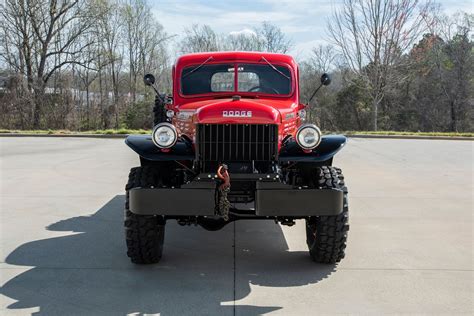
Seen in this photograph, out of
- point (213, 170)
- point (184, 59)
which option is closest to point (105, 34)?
point (184, 59)

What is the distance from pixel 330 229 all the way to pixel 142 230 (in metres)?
1.56

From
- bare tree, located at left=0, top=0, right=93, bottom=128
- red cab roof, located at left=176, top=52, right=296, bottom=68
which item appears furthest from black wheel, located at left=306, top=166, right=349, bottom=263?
bare tree, located at left=0, top=0, right=93, bottom=128

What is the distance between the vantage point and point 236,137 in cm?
405

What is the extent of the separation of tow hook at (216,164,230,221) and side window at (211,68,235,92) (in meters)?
1.54

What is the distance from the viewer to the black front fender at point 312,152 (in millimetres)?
4125

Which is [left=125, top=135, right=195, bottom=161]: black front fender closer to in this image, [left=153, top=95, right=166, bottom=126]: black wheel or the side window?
the side window

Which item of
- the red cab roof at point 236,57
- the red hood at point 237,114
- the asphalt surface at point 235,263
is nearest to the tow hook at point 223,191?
the red hood at point 237,114

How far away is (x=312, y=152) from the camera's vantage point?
165 inches

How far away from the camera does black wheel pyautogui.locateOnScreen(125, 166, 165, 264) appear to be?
13.5ft

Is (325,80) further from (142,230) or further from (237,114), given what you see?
(142,230)

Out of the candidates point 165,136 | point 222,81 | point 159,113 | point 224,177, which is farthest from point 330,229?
point 159,113

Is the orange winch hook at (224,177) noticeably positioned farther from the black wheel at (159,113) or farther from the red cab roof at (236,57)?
the black wheel at (159,113)

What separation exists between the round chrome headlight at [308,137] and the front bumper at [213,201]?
47cm

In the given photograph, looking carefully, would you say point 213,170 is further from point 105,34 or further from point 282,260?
point 105,34
